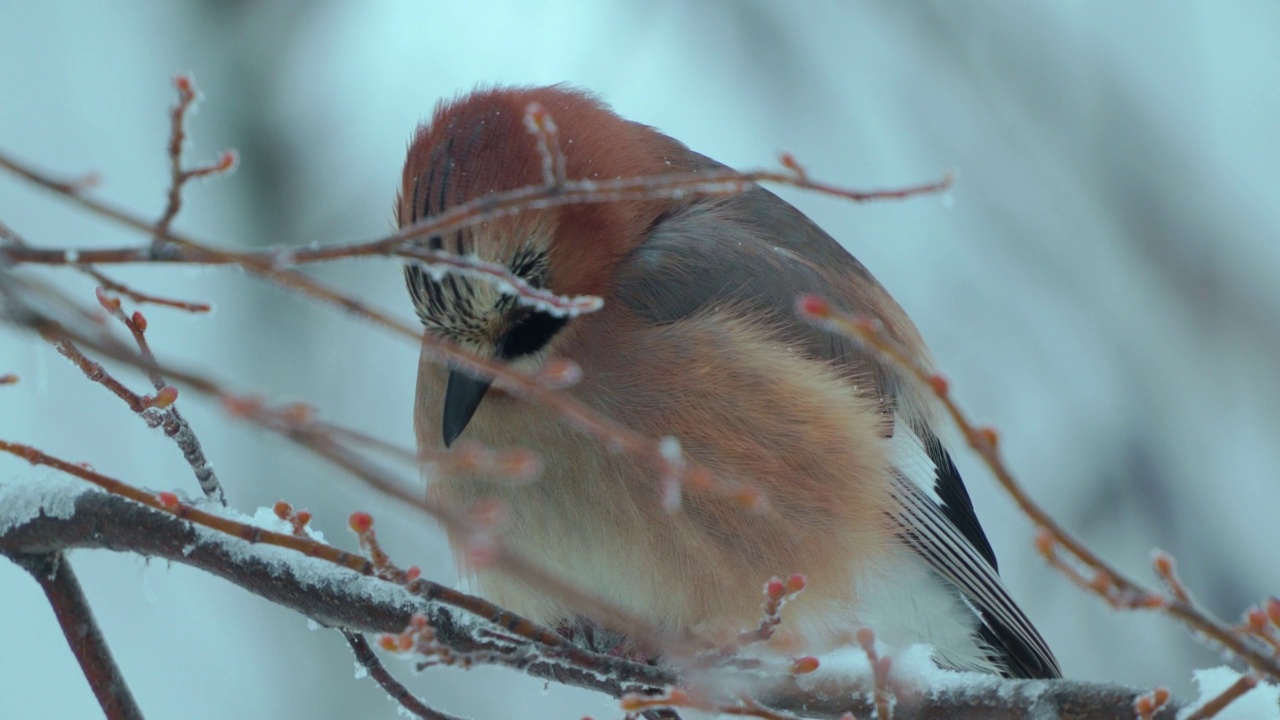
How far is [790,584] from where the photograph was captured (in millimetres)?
2008

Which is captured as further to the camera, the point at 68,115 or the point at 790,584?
the point at 68,115

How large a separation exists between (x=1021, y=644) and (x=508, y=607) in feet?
4.41

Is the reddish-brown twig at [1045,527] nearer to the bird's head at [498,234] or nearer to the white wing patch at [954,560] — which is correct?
the bird's head at [498,234]

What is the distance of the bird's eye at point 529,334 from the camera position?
116 inches

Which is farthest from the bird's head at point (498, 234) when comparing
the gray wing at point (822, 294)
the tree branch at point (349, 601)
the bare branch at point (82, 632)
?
the bare branch at point (82, 632)

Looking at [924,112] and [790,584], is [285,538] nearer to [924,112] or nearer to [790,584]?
[790,584]

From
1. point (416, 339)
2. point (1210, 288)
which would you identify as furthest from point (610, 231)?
point (1210, 288)

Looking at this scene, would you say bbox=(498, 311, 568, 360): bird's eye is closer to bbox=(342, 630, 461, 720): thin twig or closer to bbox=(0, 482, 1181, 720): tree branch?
bbox=(0, 482, 1181, 720): tree branch

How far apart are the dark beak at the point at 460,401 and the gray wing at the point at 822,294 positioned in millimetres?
503

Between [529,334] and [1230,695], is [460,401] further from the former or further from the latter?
[1230,695]

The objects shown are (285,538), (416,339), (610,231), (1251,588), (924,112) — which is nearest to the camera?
(416,339)

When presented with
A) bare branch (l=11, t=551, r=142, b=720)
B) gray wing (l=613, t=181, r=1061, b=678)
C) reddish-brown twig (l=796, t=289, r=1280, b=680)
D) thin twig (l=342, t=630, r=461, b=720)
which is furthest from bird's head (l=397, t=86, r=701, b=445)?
reddish-brown twig (l=796, t=289, r=1280, b=680)

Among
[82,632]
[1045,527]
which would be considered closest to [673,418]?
[82,632]

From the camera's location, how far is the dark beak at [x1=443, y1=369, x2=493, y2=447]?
2883 millimetres
